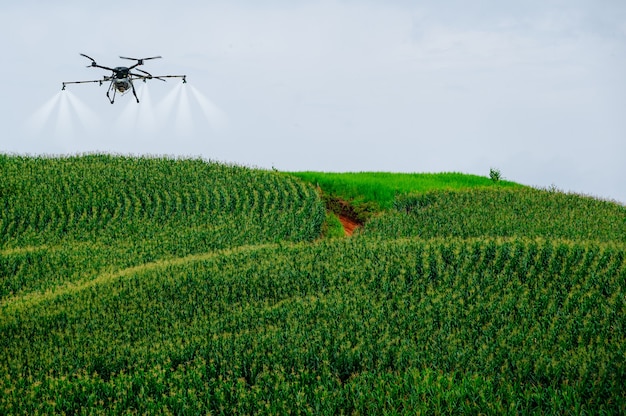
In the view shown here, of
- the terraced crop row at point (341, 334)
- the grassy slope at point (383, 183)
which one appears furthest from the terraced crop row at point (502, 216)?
the terraced crop row at point (341, 334)

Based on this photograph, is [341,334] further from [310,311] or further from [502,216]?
[502,216]

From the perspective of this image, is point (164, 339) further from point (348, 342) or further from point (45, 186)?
point (45, 186)

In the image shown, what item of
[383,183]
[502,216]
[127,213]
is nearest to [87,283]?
[127,213]

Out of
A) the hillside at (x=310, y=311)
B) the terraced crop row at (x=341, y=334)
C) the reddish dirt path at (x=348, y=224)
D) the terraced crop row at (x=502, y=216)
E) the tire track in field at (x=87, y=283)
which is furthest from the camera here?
the reddish dirt path at (x=348, y=224)

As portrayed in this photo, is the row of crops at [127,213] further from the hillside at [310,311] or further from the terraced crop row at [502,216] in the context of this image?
the terraced crop row at [502,216]

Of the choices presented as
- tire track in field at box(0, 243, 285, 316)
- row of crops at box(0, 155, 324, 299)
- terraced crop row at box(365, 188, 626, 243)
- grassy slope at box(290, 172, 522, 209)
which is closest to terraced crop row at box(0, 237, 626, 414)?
tire track in field at box(0, 243, 285, 316)

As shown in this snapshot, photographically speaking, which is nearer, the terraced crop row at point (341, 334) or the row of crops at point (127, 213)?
the terraced crop row at point (341, 334)

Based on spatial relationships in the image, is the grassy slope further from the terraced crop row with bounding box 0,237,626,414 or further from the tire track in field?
the terraced crop row with bounding box 0,237,626,414
